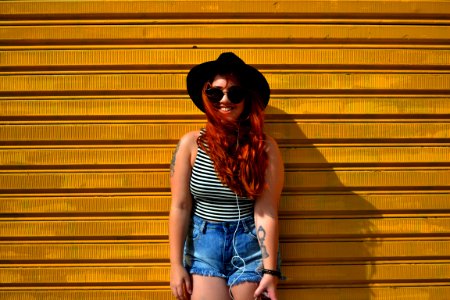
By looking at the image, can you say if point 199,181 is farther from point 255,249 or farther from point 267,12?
point 267,12

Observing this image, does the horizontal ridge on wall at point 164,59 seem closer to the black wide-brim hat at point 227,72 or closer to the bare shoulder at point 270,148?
the black wide-brim hat at point 227,72

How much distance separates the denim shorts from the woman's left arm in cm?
5

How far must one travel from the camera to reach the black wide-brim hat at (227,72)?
296cm

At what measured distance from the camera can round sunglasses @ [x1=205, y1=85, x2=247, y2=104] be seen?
2918 mm

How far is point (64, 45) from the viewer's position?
3607mm

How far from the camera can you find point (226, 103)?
2938 mm

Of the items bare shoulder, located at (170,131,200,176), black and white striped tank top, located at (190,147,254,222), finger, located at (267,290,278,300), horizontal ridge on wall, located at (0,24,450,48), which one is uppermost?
Result: horizontal ridge on wall, located at (0,24,450,48)

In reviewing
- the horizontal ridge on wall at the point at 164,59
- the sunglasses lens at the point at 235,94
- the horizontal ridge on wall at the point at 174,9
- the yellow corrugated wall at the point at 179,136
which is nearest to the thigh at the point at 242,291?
the yellow corrugated wall at the point at 179,136

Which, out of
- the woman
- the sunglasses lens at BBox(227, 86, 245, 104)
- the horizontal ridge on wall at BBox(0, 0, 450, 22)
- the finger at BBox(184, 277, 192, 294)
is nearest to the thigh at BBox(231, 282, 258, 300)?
the woman

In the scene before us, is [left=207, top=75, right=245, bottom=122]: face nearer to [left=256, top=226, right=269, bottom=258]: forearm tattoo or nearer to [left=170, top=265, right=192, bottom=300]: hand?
[left=256, top=226, right=269, bottom=258]: forearm tattoo

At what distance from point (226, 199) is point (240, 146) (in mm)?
357

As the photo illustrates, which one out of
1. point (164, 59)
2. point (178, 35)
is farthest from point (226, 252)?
point (178, 35)

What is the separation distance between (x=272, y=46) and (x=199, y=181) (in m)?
1.34

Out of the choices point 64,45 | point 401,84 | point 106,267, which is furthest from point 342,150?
point 64,45
